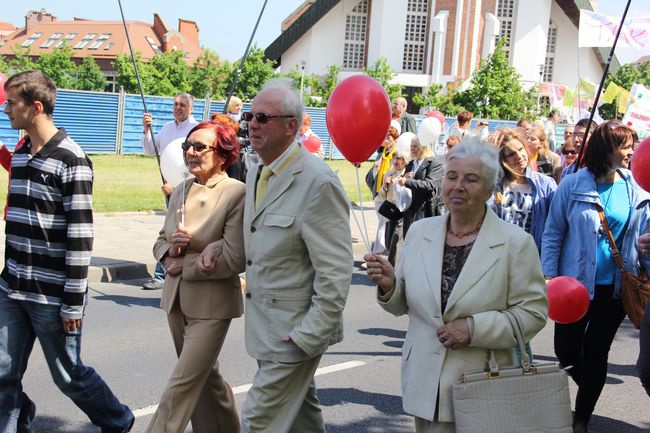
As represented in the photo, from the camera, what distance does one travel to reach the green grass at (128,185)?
13680 mm

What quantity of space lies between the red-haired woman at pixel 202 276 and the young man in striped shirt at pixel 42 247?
461 millimetres

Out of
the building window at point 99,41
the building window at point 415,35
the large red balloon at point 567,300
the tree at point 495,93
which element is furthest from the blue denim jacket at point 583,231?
the building window at point 99,41

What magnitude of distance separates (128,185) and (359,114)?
1354cm

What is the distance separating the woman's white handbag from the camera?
290cm

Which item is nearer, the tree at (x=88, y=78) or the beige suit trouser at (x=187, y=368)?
the beige suit trouser at (x=187, y=368)

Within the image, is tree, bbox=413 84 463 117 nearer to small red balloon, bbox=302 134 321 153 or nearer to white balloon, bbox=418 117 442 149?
small red balloon, bbox=302 134 321 153

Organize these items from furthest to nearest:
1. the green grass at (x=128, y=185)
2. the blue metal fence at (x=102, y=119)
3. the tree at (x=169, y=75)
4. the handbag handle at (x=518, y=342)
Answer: the tree at (x=169, y=75) < the blue metal fence at (x=102, y=119) < the green grass at (x=128, y=185) < the handbag handle at (x=518, y=342)

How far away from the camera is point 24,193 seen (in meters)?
3.86

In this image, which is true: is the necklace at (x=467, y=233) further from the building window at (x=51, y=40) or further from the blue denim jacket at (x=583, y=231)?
the building window at (x=51, y=40)

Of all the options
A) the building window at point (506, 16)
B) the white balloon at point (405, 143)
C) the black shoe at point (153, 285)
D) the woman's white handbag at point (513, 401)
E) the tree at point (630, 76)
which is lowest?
the black shoe at point (153, 285)

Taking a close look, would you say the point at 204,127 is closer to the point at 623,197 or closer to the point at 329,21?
the point at 623,197

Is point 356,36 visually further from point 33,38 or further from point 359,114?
A: point 359,114

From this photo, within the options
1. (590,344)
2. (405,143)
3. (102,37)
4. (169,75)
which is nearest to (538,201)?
(590,344)

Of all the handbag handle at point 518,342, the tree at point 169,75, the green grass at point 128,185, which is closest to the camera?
the handbag handle at point 518,342
